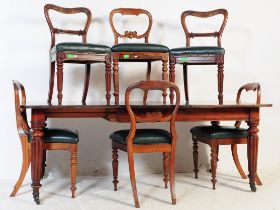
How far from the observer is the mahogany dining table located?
3355 mm

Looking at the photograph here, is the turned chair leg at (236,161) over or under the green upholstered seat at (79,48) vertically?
under

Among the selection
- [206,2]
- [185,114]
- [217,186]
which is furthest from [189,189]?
[206,2]

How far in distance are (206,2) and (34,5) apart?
1.95m

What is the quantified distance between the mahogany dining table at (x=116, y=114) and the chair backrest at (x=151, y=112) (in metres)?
0.04

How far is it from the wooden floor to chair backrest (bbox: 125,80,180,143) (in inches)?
22.7

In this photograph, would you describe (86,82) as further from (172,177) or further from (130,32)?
(172,177)

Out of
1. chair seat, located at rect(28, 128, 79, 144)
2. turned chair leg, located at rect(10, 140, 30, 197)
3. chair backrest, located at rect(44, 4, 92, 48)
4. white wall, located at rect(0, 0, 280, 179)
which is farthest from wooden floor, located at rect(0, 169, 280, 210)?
chair backrest, located at rect(44, 4, 92, 48)

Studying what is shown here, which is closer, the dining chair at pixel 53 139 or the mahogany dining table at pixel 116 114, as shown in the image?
the mahogany dining table at pixel 116 114

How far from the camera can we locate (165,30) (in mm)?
4781

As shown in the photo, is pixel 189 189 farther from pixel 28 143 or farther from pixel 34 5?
pixel 34 5

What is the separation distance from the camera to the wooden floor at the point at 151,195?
10.9 feet

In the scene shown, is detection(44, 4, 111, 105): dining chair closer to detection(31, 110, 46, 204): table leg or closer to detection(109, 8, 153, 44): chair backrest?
detection(109, 8, 153, 44): chair backrest

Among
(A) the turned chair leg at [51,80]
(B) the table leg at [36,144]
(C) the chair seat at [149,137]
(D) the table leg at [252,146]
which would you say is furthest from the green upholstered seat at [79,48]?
(D) the table leg at [252,146]

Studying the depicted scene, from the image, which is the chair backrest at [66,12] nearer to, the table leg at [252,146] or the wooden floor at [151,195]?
the wooden floor at [151,195]
